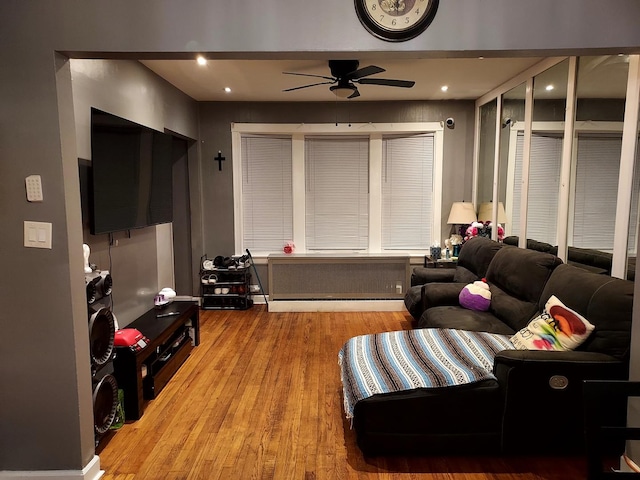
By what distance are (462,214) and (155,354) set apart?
3.85 m

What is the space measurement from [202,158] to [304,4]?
3970 millimetres

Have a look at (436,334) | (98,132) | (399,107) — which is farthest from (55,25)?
(399,107)

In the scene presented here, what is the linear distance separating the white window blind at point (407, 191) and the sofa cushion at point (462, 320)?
74.9 inches

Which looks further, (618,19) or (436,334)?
(436,334)

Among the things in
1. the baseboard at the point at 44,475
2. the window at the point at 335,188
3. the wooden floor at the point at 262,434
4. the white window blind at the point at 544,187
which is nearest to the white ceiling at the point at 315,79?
the window at the point at 335,188

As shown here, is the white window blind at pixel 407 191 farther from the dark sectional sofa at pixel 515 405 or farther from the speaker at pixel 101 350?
the speaker at pixel 101 350

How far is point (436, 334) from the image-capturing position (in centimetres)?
299

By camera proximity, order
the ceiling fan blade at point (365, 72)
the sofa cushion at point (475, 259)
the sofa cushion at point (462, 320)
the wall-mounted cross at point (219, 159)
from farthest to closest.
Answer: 1. the wall-mounted cross at point (219, 159)
2. the sofa cushion at point (475, 259)
3. the ceiling fan blade at point (365, 72)
4. the sofa cushion at point (462, 320)

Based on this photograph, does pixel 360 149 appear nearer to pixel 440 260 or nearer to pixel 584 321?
pixel 440 260

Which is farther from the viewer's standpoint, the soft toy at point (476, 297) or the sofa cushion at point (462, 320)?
the soft toy at point (476, 297)

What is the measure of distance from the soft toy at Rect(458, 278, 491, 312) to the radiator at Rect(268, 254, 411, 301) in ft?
5.09

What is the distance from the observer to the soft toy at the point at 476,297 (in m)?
3.63

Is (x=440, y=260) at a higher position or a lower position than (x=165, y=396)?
higher

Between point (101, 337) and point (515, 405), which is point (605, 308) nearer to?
point (515, 405)
